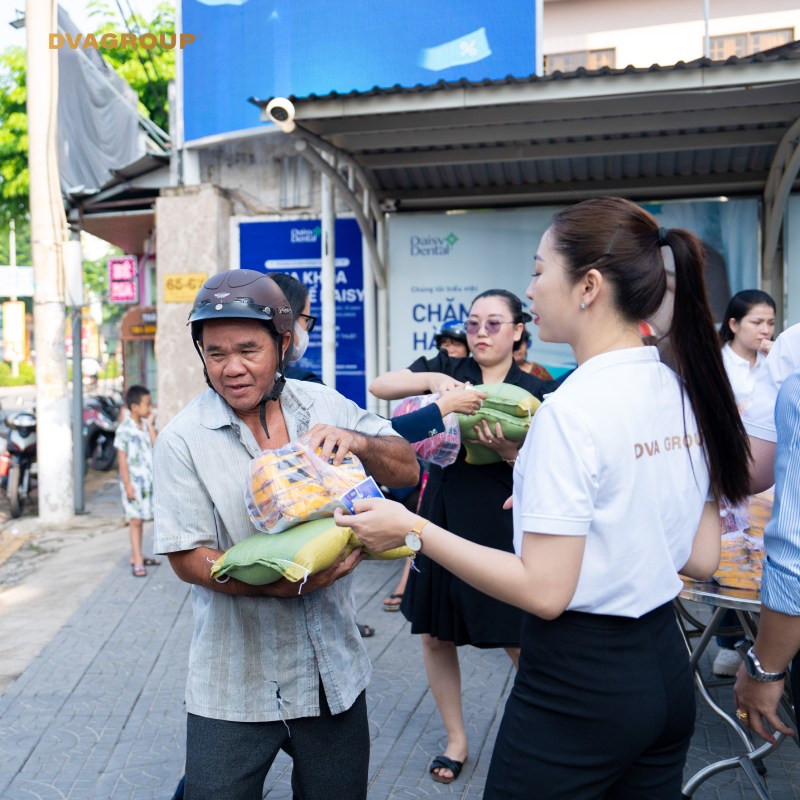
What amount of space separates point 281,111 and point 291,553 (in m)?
4.66

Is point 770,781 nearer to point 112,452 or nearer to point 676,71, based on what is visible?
point 676,71

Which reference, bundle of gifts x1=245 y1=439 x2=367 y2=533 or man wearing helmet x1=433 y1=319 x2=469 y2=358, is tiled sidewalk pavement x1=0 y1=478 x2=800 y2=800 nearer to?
man wearing helmet x1=433 y1=319 x2=469 y2=358

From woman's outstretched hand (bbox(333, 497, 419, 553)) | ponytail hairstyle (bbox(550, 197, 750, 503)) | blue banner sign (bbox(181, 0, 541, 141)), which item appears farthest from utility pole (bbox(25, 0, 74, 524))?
ponytail hairstyle (bbox(550, 197, 750, 503))

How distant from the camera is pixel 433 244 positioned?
28.5 feet

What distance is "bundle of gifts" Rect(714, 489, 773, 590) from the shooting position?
9.83 feet

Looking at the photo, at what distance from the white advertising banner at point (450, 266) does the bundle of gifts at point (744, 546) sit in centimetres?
524

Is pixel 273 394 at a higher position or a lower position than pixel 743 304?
lower

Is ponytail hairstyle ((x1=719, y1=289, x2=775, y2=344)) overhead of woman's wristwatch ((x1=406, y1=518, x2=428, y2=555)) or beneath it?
overhead

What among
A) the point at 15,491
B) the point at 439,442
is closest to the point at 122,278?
the point at 15,491

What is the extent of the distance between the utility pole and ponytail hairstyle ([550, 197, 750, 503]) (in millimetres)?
8927

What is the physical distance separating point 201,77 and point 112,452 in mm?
7568

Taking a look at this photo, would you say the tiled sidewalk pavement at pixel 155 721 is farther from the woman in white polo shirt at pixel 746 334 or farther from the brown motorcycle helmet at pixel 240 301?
the brown motorcycle helmet at pixel 240 301

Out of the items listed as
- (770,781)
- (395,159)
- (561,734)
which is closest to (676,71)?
(395,159)

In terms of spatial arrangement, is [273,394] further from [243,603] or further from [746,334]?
[746,334]
